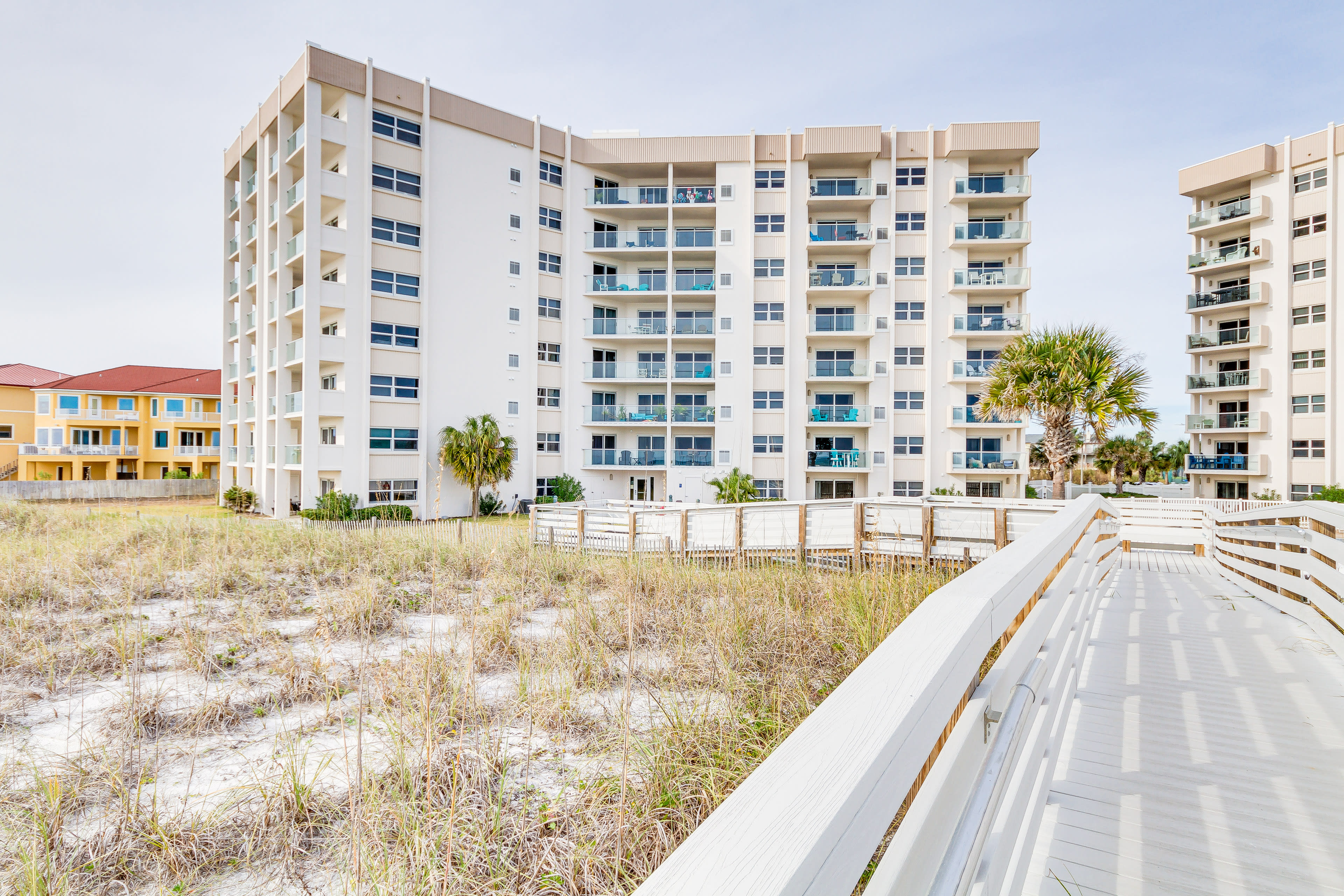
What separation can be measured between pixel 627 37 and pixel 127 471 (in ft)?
161

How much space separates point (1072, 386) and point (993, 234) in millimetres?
20043

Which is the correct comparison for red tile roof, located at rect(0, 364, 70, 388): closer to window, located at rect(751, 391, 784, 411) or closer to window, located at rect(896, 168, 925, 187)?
window, located at rect(751, 391, 784, 411)

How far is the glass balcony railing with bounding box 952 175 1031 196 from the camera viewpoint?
3378 centimetres

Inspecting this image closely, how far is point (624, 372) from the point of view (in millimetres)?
35844

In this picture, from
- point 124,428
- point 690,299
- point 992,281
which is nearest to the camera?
point 992,281

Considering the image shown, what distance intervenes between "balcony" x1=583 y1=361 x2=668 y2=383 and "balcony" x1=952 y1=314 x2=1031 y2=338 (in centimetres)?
1556

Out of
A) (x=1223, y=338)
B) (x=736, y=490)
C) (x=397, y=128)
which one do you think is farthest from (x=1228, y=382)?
(x=397, y=128)

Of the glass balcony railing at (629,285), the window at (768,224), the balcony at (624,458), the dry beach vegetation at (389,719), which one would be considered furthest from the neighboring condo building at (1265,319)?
the dry beach vegetation at (389,719)

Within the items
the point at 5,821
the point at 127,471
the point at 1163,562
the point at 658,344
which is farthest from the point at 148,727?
the point at 127,471

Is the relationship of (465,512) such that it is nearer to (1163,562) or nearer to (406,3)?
(406,3)

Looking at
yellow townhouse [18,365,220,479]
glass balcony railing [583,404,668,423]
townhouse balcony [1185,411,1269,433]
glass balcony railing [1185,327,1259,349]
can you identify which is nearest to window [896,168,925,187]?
glass balcony railing [583,404,668,423]

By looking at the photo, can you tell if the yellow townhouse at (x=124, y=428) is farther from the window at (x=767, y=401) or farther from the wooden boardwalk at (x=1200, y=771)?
the wooden boardwalk at (x=1200, y=771)

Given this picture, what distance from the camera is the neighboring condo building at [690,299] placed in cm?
3195

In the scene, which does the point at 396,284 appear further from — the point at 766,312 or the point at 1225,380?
the point at 1225,380
